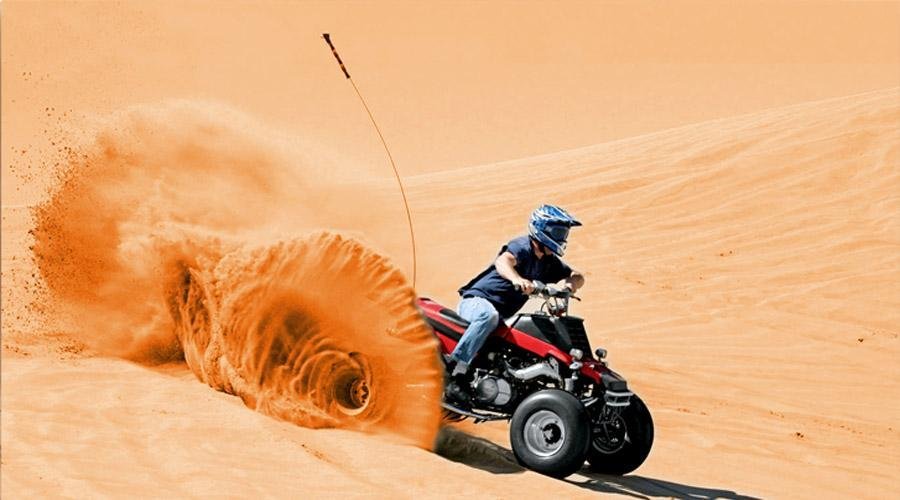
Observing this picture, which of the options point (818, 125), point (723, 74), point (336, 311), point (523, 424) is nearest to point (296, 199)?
point (336, 311)

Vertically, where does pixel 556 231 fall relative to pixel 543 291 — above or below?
above

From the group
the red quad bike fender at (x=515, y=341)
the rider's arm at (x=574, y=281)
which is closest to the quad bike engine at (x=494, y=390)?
the red quad bike fender at (x=515, y=341)

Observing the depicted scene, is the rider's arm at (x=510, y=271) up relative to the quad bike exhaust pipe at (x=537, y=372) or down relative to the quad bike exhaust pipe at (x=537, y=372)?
up

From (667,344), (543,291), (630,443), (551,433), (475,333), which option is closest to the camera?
(551,433)

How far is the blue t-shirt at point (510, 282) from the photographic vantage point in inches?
324

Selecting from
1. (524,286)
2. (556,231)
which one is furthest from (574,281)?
(524,286)

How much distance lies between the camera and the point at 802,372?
12.9 meters

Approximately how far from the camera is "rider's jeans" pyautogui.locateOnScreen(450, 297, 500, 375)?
7.99 m

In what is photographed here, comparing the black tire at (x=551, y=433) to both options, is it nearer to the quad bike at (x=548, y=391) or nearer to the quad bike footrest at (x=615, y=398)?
the quad bike at (x=548, y=391)

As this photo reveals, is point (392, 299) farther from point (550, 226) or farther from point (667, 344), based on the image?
point (667, 344)

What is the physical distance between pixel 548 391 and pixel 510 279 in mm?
758

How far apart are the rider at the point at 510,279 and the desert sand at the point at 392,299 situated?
27 centimetres

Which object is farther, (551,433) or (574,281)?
(574,281)

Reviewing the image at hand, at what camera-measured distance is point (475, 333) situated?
799 centimetres
